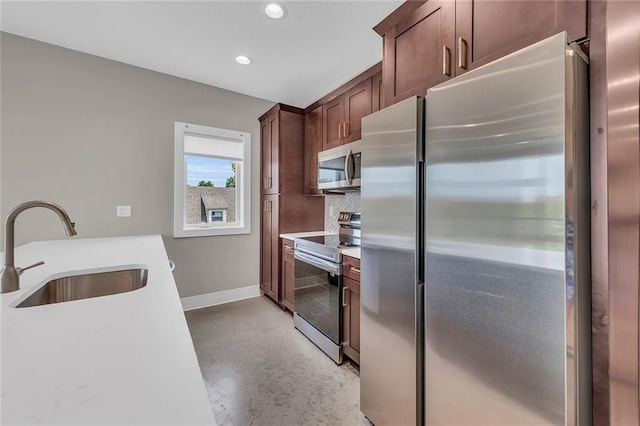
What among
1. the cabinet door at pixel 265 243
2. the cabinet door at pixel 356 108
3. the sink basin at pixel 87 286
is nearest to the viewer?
the sink basin at pixel 87 286

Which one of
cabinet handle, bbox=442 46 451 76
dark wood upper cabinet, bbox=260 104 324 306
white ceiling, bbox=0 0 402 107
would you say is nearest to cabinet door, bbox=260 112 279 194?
dark wood upper cabinet, bbox=260 104 324 306

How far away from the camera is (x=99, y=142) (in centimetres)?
273

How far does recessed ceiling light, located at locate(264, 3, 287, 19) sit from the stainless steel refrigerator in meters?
1.17

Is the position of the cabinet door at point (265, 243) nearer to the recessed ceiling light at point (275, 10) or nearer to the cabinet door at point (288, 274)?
the cabinet door at point (288, 274)

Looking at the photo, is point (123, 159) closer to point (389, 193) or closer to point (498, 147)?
Answer: point (389, 193)

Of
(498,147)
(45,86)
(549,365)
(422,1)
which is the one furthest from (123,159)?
(549,365)

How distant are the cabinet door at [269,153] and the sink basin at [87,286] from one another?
1997 millimetres

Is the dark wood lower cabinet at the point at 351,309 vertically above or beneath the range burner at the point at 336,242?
beneath

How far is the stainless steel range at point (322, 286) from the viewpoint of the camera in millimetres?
2197

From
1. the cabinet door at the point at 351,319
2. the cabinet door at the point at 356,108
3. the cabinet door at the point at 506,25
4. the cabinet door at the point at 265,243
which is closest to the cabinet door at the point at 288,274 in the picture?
the cabinet door at the point at 265,243

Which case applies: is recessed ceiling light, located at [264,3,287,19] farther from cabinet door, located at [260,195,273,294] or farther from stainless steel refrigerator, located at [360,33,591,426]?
cabinet door, located at [260,195,273,294]

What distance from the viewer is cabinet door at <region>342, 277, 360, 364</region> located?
6.63 ft

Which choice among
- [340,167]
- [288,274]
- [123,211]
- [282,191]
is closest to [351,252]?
[340,167]

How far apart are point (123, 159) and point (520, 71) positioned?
3.37 m
